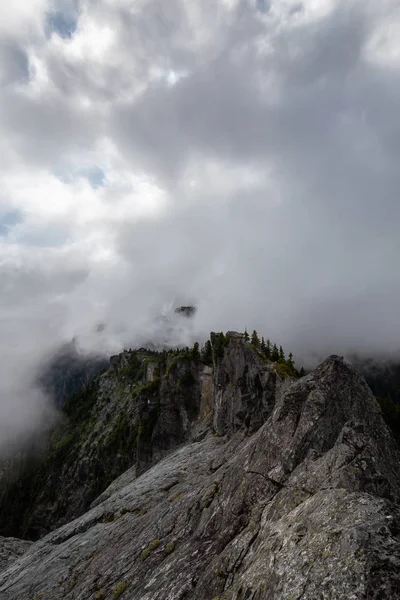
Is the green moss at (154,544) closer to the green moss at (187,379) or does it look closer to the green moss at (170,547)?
the green moss at (170,547)

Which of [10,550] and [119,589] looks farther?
[10,550]

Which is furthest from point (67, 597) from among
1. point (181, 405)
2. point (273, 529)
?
point (181, 405)

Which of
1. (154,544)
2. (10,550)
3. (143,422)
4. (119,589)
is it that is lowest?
(10,550)

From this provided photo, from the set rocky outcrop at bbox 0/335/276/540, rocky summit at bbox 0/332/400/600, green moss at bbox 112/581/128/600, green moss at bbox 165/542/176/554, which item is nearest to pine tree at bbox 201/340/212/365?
Answer: rocky outcrop at bbox 0/335/276/540

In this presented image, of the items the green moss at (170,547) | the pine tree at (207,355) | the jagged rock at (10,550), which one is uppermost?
the pine tree at (207,355)

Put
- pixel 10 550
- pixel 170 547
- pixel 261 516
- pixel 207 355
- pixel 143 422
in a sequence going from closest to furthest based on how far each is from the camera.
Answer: pixel 261 516 → pixel 170 547 → pixel 10 550 → pixel 143 422 → pixel 207 355

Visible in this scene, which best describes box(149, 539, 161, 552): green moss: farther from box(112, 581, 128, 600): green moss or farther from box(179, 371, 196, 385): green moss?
box(179, 371, 196, 385): green moss

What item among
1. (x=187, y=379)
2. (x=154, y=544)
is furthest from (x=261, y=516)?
(x=187, y=379)

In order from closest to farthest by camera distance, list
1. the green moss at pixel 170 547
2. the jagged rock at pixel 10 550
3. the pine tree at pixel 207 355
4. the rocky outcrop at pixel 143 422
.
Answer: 1. the green moss at pixel 170 547
2. the rocky outcrop at pixel 143 422
3. the jagged rock at pixel 10 550
4. the pine tree at pixel 207 355

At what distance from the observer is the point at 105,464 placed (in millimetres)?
147125

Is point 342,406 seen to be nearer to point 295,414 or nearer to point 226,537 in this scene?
point 295,414

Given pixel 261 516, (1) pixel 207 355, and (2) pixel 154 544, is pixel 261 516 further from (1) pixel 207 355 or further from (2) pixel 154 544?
(1) pixel 207 355

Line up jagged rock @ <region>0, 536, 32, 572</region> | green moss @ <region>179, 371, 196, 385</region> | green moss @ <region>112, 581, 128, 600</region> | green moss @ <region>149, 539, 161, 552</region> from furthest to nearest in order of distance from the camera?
green moss @ <region>179, 371, 196, 385</region> < jagged rock @ <region>0, 536, 32, 572</region> < green moss @ <region>149, 539, 161, 552</region> < green moss @ <region>112, 581, 128, 600</region>

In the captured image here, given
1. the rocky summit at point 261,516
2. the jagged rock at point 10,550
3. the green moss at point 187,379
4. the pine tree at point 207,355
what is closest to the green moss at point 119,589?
the rocky summit at point 261,516
